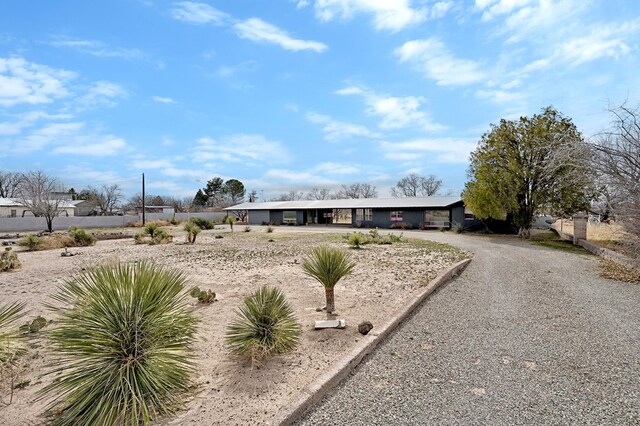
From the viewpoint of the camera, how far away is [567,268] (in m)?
10.1

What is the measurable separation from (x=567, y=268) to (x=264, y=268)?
8345 mm

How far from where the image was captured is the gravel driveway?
116 inches

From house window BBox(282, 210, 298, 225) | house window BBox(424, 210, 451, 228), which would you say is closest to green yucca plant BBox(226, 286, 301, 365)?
house window BBox(424, 210, 451, 228)

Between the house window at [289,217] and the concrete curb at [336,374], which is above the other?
the house window at [289,217]

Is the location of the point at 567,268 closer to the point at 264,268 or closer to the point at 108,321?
the point at 264,268

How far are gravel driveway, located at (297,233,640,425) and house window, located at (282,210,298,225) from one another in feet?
112

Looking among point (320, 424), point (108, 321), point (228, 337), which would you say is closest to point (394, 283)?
point (228, 337)

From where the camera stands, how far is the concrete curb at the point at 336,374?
Answer: 2893mm

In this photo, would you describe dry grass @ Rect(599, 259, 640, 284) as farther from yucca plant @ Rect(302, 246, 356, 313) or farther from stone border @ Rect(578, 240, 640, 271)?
yucca plant @ Rect(302, 246, 356, 313)

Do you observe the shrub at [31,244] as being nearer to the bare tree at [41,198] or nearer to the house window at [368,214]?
Answer: the bare tree at [41,198]

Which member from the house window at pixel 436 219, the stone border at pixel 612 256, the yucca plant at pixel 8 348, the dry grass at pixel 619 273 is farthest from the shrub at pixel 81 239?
the house window at pixel 436 219

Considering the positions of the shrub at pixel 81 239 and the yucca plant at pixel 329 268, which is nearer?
the yucca plant at pixel 329 268

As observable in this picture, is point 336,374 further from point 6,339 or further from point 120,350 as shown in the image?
point 6,339

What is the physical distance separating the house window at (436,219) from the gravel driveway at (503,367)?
77.6 ft
